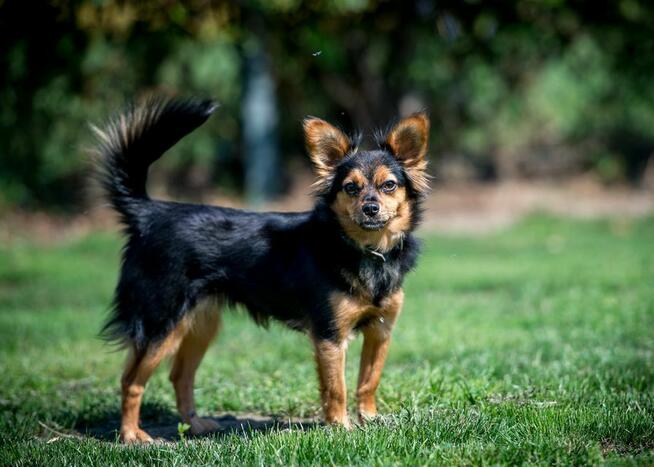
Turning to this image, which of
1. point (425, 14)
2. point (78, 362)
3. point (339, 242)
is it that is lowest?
point (78, 362)

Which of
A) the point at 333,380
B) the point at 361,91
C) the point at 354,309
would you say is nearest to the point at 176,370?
the point at 333,380

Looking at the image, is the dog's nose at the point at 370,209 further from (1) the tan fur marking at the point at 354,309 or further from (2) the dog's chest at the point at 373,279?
(1) the tan fur marking at the point at 354,309

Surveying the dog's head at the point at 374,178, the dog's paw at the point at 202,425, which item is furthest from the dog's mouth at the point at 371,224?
the dog's paw at the point at 202,425

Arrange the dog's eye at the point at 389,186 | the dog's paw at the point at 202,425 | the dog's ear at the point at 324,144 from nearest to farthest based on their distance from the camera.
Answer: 1. the dog's eye at the point at 389,186
2. the dog's ear at the point at 324,144
3. the dog's paw at the point at 202,425

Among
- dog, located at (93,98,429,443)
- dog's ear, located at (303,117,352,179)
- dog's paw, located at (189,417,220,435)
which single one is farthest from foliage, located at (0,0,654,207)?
dog's paw, located at (189,417,220,435)

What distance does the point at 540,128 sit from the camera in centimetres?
2464

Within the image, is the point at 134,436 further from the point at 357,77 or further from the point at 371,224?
the point at 357,77

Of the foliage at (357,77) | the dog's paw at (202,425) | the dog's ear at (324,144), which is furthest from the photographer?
the foliage at (357,77)

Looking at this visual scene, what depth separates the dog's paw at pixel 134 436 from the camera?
18.6ft

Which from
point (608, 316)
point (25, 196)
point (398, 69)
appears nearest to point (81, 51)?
point (25, 196)

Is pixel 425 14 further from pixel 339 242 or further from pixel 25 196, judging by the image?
pixel 339 242

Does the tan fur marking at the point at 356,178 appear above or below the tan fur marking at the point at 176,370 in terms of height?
above

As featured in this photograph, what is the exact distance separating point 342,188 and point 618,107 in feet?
62.7

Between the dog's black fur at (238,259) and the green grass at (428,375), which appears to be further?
the dog's black fur at (238,259)
